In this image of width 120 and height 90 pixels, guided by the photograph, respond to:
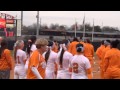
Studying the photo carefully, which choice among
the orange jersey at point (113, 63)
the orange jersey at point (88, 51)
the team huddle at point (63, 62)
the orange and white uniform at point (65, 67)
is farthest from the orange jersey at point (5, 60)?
the orange jersey at point (88, 51)

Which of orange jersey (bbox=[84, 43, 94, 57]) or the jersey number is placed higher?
the jersey number

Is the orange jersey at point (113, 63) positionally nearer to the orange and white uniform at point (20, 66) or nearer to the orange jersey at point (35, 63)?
the orange jersey at point (35, 63)

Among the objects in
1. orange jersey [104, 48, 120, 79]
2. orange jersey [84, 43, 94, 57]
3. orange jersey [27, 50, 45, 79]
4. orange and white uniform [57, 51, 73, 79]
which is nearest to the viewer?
orange jersey [27, 50, 45, 79]

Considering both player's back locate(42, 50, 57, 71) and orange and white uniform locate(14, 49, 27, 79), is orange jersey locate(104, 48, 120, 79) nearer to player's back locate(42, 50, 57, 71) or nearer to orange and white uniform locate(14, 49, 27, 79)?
player's back locate(42, 50, 57, 71)

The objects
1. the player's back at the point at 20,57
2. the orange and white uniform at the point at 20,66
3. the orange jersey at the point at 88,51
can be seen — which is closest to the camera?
the player's back at the point at 20,57

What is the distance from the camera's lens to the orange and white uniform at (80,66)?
788 centimetres

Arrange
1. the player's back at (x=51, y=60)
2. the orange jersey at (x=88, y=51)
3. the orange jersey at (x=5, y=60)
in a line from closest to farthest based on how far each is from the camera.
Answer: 1. the player's back at (x=51, y=60)
2. the orange jersey at (x=5, y=60)
3. the orange jersey at (x=88, y=51)

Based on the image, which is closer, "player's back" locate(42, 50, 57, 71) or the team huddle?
the team huddle

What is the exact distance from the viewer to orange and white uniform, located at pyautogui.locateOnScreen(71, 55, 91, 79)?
788cm

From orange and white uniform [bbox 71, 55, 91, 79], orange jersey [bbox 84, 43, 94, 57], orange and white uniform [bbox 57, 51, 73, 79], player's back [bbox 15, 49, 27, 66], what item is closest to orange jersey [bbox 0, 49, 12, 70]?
player's back [bbox 15, 49, 27, 66]
